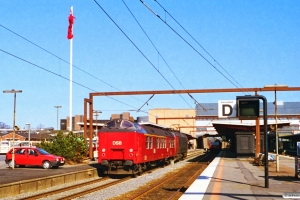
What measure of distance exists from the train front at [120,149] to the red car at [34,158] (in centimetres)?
515

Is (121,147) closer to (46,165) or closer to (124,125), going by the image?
(124,125)

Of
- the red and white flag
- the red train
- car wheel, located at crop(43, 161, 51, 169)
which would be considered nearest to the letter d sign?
the red train

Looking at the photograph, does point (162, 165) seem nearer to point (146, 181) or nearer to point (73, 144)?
point (73, 144)

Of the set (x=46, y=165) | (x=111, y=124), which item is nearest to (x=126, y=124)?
(x=111, y=124)

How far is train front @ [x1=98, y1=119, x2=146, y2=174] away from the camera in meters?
23.3

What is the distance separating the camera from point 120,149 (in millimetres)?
23438

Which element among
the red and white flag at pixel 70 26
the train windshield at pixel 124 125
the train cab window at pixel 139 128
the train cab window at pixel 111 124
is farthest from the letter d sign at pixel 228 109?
the red and white flag at pixel 70 26

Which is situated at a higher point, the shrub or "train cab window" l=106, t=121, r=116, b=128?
"train cab window" l=106, t=121, r=116, b=128

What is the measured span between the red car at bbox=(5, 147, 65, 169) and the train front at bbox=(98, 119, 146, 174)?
5.15 m

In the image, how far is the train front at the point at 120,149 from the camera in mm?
23281

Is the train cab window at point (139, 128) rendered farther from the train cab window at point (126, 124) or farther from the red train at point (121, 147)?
the train cab window at point (126, 124)

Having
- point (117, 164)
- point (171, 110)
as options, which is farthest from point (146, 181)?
point (171, 110)

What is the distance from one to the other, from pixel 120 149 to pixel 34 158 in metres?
7.51

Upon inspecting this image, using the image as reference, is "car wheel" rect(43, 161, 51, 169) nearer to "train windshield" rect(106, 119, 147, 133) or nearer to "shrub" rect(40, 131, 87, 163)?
"shrub" rect(40, 131, 87, 163)
